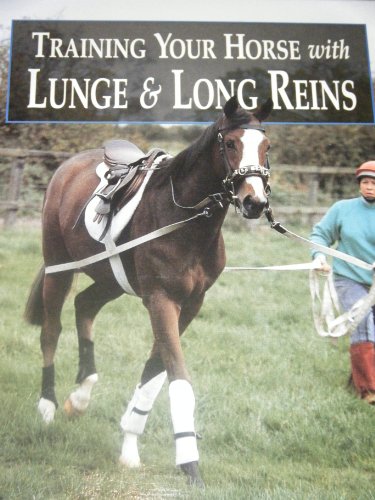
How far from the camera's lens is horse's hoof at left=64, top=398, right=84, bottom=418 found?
306 cm

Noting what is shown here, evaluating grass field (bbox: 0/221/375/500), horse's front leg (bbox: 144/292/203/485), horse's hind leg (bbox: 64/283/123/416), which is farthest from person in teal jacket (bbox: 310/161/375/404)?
horse's hind leg (bbox: 64/283/123/416)

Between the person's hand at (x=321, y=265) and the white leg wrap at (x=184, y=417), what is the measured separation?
1110 mm

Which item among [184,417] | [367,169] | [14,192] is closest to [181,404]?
[184,417]

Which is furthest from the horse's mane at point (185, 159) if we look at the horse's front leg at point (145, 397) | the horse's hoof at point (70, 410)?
the horse's hoof at point (70, 410)

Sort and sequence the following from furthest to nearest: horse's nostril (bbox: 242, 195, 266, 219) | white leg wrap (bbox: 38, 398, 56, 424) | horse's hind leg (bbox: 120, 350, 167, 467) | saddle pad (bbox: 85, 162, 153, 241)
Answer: white leg wrap (bbox: 38, 398, 56, 424) → saddle pad (bbox: 85, 162, 153, 241) → horse's hind leg (bbox: 120, 350, 167, 467) → horse's nostril (bbox: 242, 195, 266, 219)

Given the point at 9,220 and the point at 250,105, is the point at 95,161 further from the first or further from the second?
the point at 250,105

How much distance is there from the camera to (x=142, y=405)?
2791 millimetres

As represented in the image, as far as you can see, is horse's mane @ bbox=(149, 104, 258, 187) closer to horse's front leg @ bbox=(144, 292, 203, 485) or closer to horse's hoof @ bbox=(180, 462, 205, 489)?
horse's front leg @ bbox=(144, 292, 203, 485)

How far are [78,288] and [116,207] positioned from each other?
87 centimetres

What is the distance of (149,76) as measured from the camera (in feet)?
11.7

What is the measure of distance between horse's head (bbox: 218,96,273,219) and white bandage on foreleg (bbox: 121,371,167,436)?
3.85 feet

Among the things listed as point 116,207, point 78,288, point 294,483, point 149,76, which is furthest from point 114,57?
point 294,483

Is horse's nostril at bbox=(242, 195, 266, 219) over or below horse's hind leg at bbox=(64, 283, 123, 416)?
over

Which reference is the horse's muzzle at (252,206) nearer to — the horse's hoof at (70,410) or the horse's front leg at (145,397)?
the horse's front leg at (145,397)
